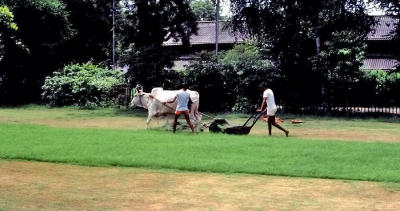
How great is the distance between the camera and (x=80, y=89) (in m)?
35.6

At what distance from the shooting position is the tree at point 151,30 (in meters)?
34.6

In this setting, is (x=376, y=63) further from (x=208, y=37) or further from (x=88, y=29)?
(x=88, y=29)

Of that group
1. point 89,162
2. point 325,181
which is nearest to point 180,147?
point 89,162

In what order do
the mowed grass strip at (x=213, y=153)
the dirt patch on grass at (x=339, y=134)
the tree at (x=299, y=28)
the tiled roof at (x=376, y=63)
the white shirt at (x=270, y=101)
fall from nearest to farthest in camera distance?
the mowed grass strip at (x=213, y=153) < the dirt patch on grass at (x=339, y=134) < the white shirt at (x=270, y=101) < the tree at (x=299, y=28) < the tiled roof at (x=376, y=63)

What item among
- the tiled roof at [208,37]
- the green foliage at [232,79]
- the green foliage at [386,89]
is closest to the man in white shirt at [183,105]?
the green foliage at [232,79]

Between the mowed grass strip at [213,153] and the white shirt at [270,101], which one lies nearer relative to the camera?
the mowed grass strip at [213,153]

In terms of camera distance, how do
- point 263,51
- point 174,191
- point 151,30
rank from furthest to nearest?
point 151,30 < point 263,51 < point 174,191

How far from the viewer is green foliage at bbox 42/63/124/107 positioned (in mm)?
35625

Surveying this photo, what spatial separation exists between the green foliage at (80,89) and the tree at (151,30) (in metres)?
2.08

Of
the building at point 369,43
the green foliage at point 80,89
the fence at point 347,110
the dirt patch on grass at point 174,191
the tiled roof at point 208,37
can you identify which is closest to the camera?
the dirt patch on grass at point 174,191

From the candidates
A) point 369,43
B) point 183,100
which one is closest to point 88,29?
point 369,43

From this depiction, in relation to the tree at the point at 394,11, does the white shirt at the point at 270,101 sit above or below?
below

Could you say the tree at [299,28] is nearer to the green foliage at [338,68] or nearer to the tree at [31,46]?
the green foliage at [338,68]

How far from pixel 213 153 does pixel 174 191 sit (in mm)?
4544
